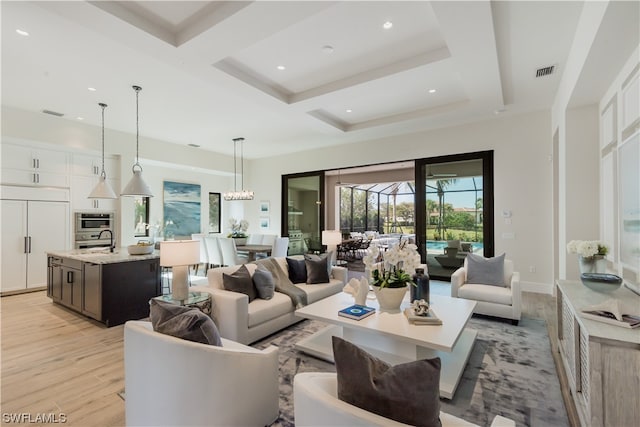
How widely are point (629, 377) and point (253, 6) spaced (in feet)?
11.3

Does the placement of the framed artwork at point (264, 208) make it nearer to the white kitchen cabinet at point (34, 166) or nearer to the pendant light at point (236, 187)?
the pendant light at point (236, 187)

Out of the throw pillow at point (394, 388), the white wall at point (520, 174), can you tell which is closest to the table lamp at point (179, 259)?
the throw pillow at point (394, 388)

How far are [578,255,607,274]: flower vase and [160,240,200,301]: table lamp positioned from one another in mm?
3696

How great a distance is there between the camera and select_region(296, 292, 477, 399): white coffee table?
230cm

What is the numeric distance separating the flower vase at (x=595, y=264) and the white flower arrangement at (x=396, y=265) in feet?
4.97

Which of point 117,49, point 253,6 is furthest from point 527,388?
point 117,49

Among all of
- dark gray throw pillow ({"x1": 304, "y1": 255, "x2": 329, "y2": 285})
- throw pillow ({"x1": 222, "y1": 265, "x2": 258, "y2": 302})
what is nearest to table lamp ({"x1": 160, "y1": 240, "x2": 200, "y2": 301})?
throw pillow ({"x1": 222, "y1": 265, "x2": 258, "y2": 302})

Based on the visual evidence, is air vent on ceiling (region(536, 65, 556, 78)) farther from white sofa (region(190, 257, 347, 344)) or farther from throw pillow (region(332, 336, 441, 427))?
throw pillow (region(332, 336, 441, 427))

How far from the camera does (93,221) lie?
248 inches

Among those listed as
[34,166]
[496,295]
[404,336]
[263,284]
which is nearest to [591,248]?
[496,295]

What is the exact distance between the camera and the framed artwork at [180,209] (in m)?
8.40

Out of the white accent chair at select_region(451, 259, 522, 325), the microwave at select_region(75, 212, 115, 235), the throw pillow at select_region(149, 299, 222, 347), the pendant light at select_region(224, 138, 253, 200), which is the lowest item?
the white accent chair at select_region(451, 259, 522, 325)

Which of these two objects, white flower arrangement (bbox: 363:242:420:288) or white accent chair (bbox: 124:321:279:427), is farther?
white flower arrangement (bbox: 363:242:420:288)

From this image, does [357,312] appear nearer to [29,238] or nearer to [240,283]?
[240,283]
